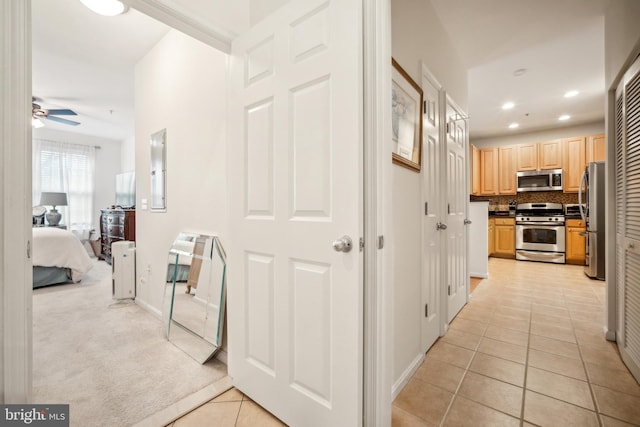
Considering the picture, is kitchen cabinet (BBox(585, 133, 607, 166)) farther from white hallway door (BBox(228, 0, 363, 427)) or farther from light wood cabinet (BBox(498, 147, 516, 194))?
white hallway door (BBox(228, 0, 363, 427))

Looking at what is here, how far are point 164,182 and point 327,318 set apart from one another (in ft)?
7.26

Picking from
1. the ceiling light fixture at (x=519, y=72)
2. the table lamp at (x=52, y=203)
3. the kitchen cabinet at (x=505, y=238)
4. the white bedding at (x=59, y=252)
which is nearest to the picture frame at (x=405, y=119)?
the ceiling light fixture at (x=519, y=72)

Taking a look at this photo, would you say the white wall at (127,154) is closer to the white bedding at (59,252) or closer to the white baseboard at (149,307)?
the white bedding at (59,252)

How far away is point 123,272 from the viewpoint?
3117 millimetres

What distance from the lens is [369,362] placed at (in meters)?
1.19

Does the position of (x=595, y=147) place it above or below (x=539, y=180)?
above

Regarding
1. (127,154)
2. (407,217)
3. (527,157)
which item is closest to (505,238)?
(527,157)

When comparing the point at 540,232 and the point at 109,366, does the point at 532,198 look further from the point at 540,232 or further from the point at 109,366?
the point at 109,366

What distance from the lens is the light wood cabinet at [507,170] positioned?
20.0 ft

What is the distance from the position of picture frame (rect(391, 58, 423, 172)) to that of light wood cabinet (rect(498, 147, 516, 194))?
5.36 m

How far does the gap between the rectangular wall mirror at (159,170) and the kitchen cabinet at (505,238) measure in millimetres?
6275

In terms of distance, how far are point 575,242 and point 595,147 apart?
5.91ft

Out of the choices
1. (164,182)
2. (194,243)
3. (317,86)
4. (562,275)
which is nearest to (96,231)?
(164,182)

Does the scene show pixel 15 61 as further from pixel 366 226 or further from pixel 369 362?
pixel 369 362
